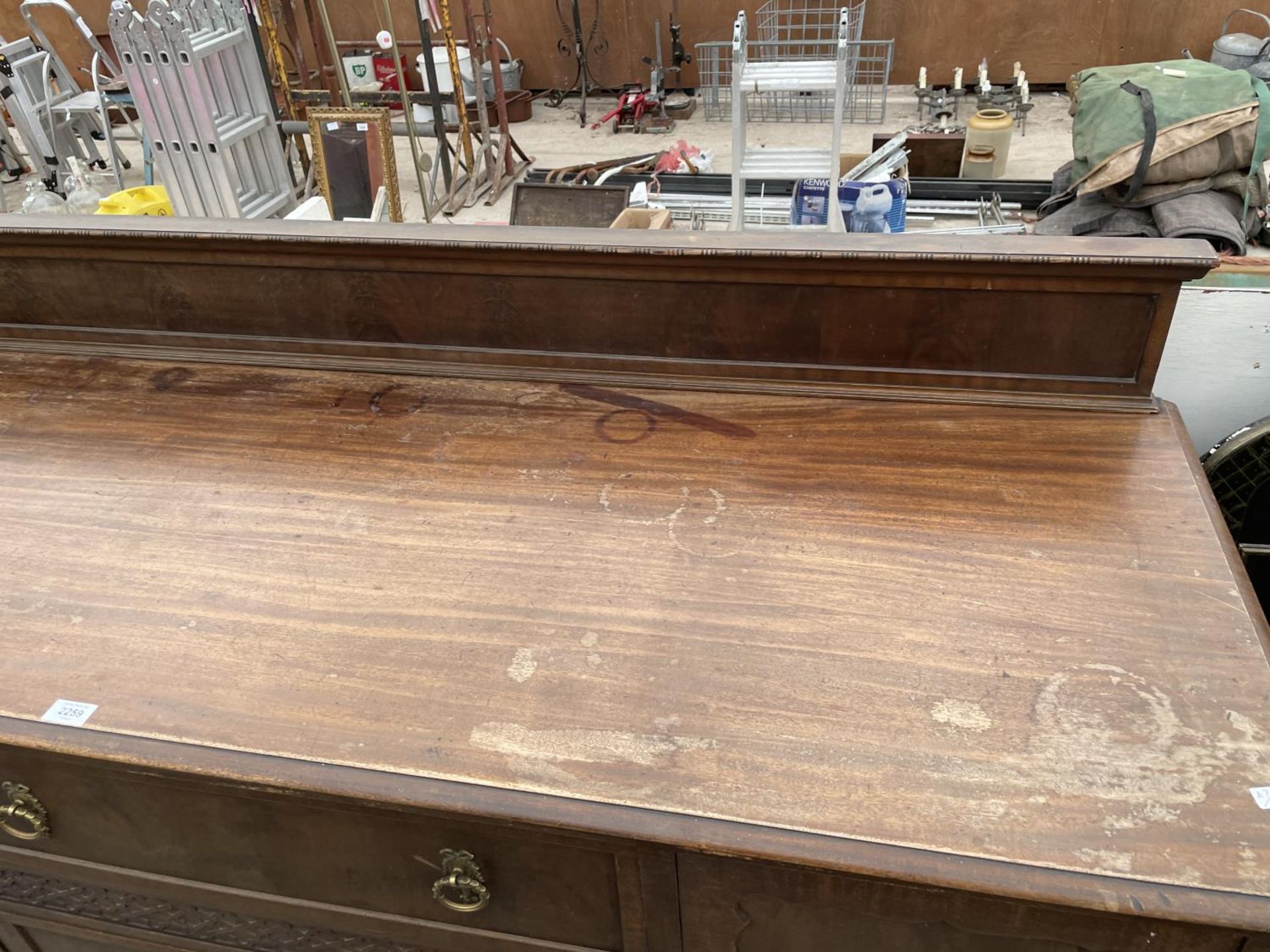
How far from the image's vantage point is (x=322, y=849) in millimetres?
1036

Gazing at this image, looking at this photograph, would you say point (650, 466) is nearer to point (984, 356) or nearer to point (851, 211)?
point (984, 356)

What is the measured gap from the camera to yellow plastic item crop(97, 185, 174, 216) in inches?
128

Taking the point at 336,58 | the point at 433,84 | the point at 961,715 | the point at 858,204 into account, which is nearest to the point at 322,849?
the point at 961,715

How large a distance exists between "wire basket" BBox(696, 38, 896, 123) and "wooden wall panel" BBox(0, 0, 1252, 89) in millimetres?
124

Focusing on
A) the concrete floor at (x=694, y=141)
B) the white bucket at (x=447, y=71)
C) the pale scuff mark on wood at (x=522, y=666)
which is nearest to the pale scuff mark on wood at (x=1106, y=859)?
the pale scuff mark on wood at (x=522, y=666)

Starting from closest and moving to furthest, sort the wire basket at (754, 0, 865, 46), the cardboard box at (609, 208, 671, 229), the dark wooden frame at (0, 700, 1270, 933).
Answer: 1. the dark wooden frame at (0, 700, 1270, 933)
2. the cardboard box at (609, 208, 671, 229)
3. the wire basket at (754, 0, 865, 46)

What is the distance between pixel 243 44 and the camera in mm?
4184

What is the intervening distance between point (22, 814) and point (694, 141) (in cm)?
472

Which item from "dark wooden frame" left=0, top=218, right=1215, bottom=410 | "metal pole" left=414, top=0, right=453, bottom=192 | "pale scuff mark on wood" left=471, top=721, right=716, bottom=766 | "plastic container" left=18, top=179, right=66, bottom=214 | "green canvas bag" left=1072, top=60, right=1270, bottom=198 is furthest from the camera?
"metal pole" left=414, top=0, right=453, bottom=192

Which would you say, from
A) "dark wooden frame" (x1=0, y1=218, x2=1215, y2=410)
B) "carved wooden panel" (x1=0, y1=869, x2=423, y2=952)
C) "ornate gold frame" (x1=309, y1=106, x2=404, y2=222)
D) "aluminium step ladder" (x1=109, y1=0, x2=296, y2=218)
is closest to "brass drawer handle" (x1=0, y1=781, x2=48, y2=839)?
"carved wooden panel" (x1=0, y1=869, x2=423, y2=952)

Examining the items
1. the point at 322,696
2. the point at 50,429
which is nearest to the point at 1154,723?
the point at 322,696

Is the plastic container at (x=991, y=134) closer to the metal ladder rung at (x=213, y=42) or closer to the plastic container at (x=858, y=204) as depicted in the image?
the plastic container at (x=858, y=204)

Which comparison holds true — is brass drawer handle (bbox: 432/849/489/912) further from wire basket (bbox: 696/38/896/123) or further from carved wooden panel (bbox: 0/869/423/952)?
wire basket (bbox: 696/38/896/123)

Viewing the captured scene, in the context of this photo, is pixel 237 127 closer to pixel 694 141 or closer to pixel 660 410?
pixel 694 141
